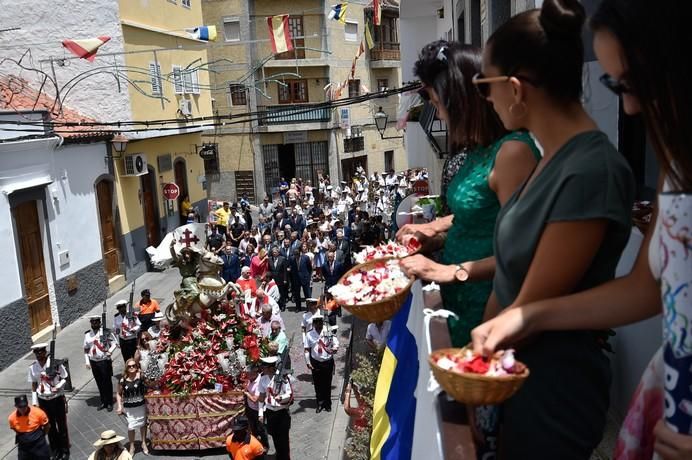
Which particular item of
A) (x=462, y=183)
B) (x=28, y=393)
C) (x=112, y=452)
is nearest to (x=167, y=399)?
(x=112, y=452)

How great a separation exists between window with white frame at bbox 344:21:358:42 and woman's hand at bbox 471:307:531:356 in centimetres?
3752

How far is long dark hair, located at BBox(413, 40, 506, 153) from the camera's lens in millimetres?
3143

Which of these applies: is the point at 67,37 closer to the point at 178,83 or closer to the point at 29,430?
the point at 178,83

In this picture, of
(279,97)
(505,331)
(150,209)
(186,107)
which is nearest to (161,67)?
(186,107)

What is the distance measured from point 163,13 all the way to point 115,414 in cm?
1520

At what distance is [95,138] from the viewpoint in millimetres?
17938

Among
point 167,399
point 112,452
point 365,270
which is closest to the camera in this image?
point 365,270

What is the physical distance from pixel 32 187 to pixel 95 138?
346 centimetres

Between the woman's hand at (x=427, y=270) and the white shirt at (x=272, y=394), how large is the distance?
6.75 meters

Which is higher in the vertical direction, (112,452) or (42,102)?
(42,102)

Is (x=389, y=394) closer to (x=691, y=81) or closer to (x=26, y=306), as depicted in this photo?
(x=691, y=81)

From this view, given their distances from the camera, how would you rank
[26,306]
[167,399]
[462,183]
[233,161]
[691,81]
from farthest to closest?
[233,161] → [26,306] → [167,399] → [462,183] → [691,81]

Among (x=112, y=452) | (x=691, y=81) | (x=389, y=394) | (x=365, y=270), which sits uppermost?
(x=691, y=81)

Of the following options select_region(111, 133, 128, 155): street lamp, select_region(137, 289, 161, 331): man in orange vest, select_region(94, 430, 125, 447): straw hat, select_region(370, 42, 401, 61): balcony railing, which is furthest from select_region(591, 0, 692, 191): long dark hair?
select_region(370, 42, 401, 61): balcony railing
